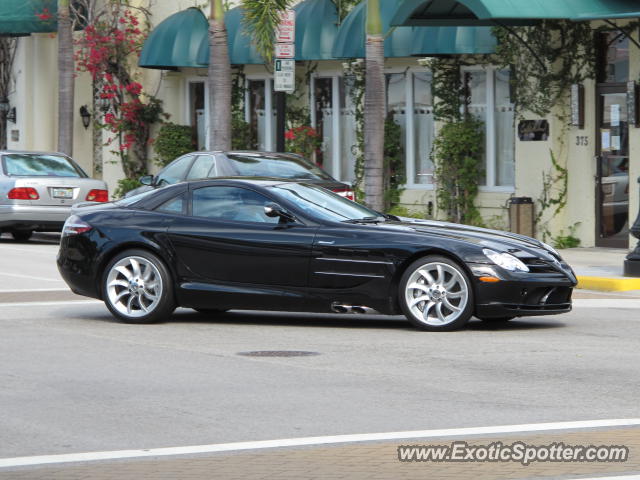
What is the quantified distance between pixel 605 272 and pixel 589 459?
11721 millimetres

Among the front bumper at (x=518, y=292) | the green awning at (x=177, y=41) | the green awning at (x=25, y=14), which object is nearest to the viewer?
the front bumper at (x=518, y=292)

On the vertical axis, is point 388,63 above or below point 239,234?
above

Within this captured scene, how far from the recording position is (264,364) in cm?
1106

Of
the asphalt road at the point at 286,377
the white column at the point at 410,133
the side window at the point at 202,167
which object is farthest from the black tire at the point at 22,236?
the asphalt road at the point at 286,377

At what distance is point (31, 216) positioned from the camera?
25.0m

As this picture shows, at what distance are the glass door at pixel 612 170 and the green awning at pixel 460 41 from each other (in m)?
2.47

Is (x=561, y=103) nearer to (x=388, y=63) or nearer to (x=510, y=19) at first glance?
(x=510, y=19)

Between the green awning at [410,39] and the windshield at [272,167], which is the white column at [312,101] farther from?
the windshield at [272,167]

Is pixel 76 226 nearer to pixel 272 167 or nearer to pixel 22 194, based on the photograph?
pixel 272 167

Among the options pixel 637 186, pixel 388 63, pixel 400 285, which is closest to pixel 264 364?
pixel 400 285

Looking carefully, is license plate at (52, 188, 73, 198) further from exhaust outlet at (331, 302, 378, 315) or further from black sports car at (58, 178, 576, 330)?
exhaust outlet at (331, 302, 378, 315)

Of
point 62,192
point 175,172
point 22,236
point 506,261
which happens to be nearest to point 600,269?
point 175,172

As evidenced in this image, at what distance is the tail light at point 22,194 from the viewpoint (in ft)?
82.1

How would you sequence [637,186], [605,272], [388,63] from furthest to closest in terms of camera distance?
1. [388,63]
2. [637,186]
3. [605,272]
